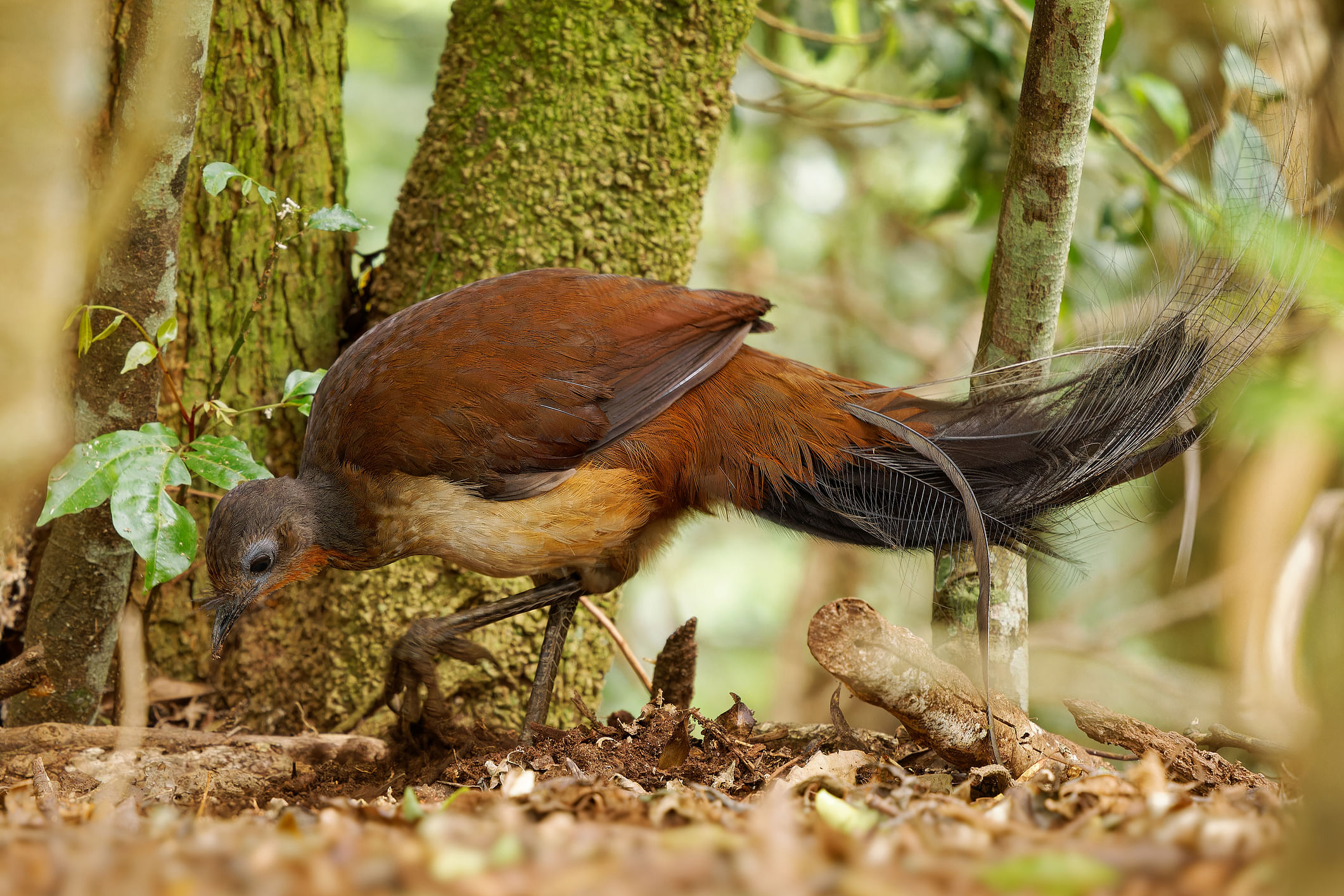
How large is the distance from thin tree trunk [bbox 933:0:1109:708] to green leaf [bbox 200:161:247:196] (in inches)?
84.6

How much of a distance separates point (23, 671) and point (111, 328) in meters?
0.94

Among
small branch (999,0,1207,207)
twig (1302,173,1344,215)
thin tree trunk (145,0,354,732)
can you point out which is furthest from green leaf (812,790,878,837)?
small branch (999,0,1207,207)

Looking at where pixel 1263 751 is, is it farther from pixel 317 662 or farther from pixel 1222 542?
pixel 1222 542

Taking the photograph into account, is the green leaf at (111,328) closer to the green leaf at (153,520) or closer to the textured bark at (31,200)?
the green leaf at (153,520)

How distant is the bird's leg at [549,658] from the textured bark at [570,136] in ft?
3.84

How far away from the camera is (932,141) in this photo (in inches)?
312

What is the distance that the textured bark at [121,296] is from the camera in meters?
2.64

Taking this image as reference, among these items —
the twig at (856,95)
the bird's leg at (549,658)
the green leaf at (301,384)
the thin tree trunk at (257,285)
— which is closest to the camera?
the green leaf at (301,384)

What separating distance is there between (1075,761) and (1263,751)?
0.55m

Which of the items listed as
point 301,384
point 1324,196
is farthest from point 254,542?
point 1324,196

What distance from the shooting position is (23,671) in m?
2.73

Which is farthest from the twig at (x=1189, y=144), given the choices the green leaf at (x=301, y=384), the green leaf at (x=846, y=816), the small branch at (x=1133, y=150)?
the green leaf at (x=301, y=384)

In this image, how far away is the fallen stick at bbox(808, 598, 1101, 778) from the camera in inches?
90.6

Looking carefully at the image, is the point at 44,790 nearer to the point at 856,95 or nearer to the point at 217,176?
the point at 217,176
